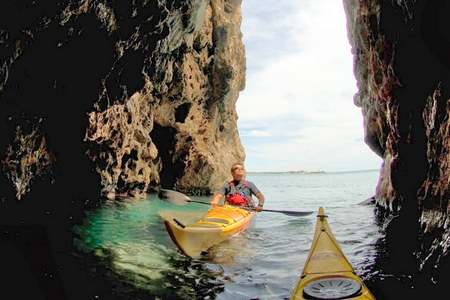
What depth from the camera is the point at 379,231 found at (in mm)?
11070

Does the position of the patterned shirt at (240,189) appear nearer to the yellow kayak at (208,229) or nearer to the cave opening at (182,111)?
the yellow kayak at (208,229)

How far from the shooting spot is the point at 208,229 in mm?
7871

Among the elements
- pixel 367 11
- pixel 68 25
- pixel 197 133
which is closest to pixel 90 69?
pixel 68 25

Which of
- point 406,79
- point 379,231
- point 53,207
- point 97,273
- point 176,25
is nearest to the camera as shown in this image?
point 97,273

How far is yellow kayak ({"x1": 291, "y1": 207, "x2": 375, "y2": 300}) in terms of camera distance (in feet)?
13.5

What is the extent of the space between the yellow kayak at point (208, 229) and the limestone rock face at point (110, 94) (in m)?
5.33

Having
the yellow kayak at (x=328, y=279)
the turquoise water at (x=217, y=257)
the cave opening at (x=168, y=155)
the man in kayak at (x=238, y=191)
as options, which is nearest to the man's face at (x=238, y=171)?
the man in kayak at (x=238, y=191)

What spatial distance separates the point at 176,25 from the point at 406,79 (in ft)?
25.6

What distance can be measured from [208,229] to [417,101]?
5844mm

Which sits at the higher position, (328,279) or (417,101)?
(417,101)

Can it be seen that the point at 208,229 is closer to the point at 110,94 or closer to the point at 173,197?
Answer: the point at 173,197

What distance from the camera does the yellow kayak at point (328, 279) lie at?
162 inches

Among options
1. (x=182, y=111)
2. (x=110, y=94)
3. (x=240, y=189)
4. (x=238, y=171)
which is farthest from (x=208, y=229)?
(x=182, y=111)

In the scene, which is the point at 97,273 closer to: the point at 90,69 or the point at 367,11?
the point at 90,69
